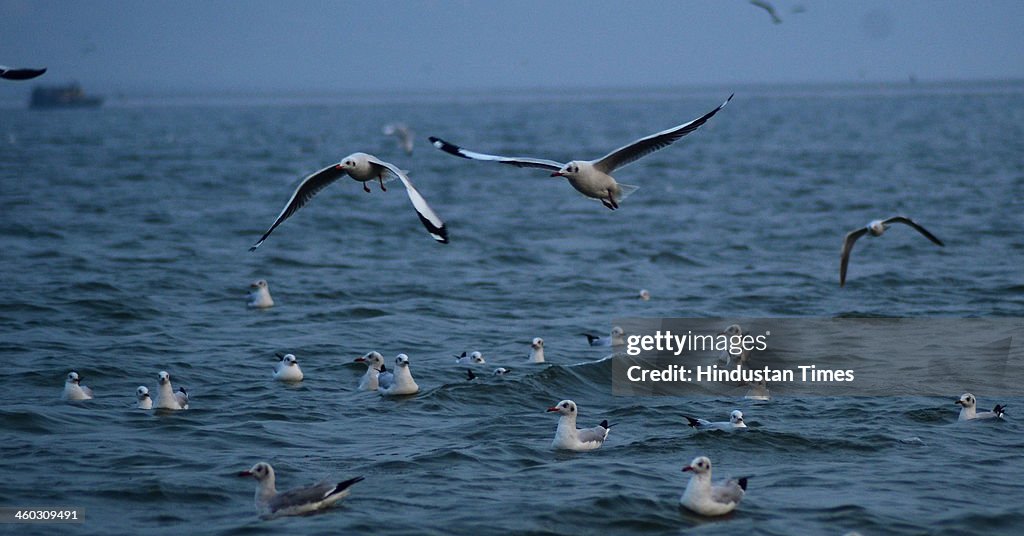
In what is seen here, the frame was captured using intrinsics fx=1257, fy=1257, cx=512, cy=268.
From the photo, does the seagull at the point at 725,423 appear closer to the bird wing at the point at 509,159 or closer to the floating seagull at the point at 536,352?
the bird wing at the point at 509,159

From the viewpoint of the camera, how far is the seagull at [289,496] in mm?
11914

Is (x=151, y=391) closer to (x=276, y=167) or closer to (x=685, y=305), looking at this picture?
(x=685, y=305)

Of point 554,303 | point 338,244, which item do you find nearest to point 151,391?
point 554,303

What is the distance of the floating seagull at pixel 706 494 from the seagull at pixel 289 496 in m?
3.20

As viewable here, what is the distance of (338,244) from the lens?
35.0m

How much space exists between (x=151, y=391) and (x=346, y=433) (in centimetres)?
363

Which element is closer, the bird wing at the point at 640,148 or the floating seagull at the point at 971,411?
the bird wing at the point at 640,148

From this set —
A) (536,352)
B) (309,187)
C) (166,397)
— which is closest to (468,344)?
(536,352)

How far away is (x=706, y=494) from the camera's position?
12.0 m

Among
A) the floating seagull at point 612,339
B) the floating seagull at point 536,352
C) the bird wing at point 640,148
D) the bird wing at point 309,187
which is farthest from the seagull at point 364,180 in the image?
the floating seagull at point 612,339

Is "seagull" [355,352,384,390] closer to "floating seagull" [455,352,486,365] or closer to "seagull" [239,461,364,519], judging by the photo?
"floating seagull" [455,352,486,365]

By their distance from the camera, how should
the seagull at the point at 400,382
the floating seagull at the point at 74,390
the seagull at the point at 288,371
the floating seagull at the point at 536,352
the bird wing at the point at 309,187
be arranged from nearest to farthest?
the bird wing at the point at 309,187
the floating seagull at the point at 74,390
the seagull at the point at 400,382
the seagull at the point at 288,371
the floating seagull at the point at 536,352

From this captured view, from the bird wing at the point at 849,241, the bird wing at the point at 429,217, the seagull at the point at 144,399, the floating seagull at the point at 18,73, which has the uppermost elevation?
the floating seagull at the point at 18,73

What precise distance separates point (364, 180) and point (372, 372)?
4852 millimetres
